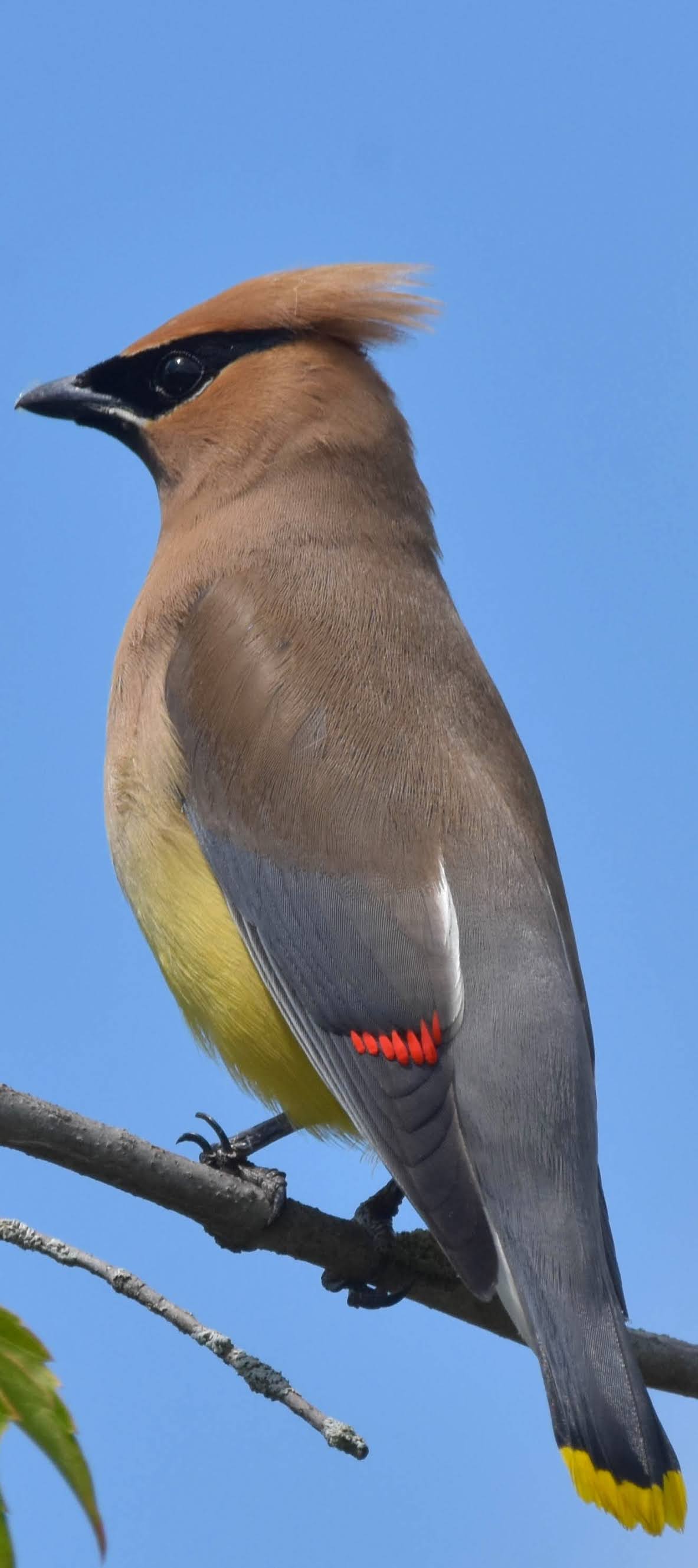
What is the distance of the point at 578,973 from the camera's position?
14.6ft

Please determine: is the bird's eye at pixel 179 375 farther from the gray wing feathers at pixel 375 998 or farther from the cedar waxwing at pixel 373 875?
the gray wing feathers at pixel 375 998

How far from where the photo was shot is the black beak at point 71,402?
5.61 metres

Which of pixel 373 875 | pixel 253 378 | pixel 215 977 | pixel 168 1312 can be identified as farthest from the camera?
pixel 253 378

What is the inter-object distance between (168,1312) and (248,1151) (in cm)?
101

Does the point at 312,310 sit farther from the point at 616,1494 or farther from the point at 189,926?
the point at 616,1494

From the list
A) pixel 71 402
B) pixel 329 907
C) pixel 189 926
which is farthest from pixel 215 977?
pixel 71 402

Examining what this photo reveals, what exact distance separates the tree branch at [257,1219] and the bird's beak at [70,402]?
2.48 metres

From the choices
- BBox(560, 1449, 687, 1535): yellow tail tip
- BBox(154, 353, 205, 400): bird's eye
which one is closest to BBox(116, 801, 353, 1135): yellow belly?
BBox(560, 1449, 687, 1535): yellow tail tip

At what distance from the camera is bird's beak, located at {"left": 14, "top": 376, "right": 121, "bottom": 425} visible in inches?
221

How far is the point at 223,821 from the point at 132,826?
0.29m

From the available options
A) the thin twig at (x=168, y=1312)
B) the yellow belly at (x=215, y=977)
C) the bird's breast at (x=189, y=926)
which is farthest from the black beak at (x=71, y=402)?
the thin twig at (x=168, y=1312)

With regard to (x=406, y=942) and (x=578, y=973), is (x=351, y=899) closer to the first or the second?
(x=406, y=942)

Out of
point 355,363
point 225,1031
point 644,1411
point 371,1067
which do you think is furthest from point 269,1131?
point 355,363

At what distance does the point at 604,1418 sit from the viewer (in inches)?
138
